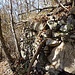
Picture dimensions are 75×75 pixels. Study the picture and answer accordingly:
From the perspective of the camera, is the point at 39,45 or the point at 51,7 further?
the point at 51,7

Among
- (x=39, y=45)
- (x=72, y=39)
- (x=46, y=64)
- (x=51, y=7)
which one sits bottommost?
(x=46, y=64)

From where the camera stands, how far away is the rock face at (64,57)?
4588mm

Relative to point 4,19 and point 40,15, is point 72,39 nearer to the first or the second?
point 40,15

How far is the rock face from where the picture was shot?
4588 millimetres

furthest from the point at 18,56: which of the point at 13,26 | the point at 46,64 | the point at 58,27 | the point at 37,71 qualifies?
the point at 58,27

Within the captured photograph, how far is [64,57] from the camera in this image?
15.7 feet

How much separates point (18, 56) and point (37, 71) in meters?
1.69

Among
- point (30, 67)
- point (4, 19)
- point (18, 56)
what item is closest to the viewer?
point (30, 67)

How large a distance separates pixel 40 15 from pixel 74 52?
8.19ft

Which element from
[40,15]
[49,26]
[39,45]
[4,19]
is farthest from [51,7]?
[4,19]

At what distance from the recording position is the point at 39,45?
5.62m

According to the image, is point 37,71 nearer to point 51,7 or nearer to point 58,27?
point 58,27

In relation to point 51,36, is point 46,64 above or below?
below

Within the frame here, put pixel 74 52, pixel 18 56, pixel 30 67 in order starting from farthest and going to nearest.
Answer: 1. pixel 18 56
2. pixel 30 67
3. pixel 74 52
